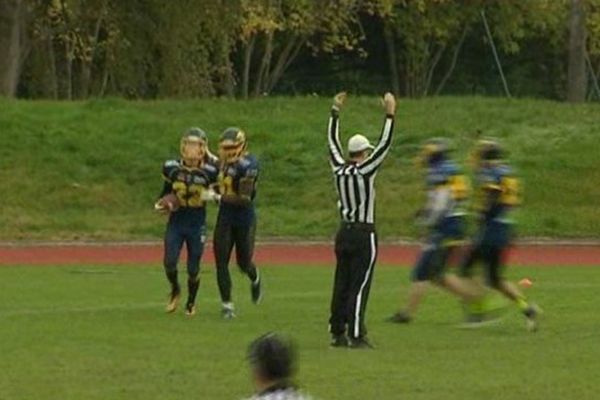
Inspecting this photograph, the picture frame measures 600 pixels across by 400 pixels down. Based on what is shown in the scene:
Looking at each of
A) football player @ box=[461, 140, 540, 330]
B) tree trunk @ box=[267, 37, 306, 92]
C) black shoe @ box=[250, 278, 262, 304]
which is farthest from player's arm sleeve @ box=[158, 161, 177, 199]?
tree trunk @ box=[267, 37, 306, 92]

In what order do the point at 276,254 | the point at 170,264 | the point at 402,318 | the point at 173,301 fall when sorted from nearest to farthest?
1. the point at 402,318
2. the point at 170,264
3. the point at 173,301
4. the point at 276,254

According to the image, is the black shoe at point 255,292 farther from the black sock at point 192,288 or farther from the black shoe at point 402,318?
the black shoe at point 402,318

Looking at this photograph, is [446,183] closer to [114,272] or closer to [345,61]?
[114,272]

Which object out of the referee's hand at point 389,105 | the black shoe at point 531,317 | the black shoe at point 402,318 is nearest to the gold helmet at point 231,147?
the black shoe at point 402,318

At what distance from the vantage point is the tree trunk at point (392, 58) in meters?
75.8

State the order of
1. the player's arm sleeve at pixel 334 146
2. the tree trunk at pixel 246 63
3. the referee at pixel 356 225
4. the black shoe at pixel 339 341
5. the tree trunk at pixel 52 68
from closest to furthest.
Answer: the referee at pixel 356 225
the player's arm sleeve at pixel 334 146
the black shoe at pixel 339 341
the tree trunk at pixel 52 68
the tree trunk at pixel 246 63

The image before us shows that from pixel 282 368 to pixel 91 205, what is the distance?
30243 millimetres

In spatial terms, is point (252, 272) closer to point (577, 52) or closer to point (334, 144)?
point (334, 144)

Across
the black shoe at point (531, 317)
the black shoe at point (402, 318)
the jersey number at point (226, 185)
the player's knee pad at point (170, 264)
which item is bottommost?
the black shoe at point (402, 318)

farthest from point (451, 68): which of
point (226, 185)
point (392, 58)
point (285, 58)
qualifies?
point (226, 185)

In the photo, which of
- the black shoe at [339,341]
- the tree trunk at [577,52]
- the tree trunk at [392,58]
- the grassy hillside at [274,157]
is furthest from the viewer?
the tree trunk at [392,58]

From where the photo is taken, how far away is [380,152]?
54.1 ft

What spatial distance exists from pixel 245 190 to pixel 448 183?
6.74ft

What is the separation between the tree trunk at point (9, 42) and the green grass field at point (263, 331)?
26691 millimetres
